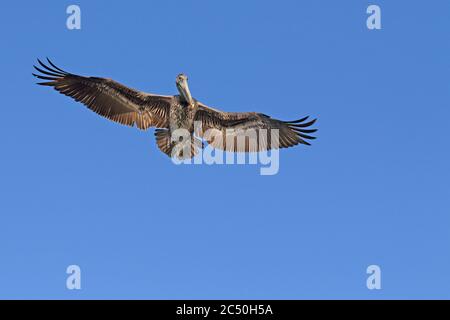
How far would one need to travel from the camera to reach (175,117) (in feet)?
68.6

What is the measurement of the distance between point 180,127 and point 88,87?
2.61 m

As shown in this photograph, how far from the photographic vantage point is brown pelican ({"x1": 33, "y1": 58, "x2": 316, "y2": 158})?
2092 centimetres

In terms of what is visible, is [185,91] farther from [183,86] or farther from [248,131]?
[248,131]

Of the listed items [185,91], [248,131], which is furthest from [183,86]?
[248,131]

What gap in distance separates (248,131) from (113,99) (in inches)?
141

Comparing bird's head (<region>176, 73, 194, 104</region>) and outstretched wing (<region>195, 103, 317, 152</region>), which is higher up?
bird's head (<region>176, 73, 194, 104</region>)

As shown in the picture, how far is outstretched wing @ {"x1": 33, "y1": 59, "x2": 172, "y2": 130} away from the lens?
2112cm

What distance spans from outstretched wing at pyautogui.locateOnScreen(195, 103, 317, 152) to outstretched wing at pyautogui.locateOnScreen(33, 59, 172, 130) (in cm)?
120

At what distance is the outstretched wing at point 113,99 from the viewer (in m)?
21.1

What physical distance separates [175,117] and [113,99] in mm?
1709

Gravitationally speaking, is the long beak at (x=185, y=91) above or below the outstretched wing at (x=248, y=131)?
above
